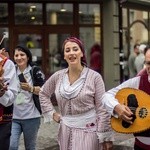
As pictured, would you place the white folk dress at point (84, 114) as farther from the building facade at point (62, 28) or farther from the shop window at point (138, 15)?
the shop window at point (138, 15)

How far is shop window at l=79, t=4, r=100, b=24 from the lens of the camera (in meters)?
14.3

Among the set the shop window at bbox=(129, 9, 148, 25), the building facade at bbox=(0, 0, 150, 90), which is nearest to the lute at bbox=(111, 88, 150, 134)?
the building facade at bbox=(0, 0, 150, 90)

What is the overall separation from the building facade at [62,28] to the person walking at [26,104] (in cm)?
740

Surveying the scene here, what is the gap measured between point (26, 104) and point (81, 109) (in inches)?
71.1

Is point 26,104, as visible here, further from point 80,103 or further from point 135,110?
point 135,110

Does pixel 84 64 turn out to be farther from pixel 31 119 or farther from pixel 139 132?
pixel 31 119

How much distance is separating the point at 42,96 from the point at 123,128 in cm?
100

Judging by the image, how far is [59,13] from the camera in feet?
46.4

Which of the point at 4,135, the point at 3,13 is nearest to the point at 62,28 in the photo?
the point at 3,13

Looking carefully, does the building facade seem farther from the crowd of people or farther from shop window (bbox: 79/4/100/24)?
the crowd of people

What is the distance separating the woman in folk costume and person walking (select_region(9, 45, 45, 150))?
153 centimetres

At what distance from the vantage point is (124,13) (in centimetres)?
1549

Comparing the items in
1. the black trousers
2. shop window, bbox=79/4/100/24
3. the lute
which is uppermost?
shop window, bbox=79/4/100/24

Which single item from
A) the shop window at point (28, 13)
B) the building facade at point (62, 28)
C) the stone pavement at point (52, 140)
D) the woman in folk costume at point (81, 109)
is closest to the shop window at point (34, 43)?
the building facade at point (62, 28)
